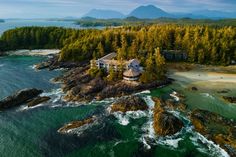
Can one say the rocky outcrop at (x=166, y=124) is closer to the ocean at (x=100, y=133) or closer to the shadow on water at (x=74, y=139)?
the ocean at (x=100, y=133)

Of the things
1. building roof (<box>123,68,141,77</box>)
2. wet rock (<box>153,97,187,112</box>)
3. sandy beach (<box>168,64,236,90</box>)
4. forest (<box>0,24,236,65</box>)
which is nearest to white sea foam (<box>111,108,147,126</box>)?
wet rock (<box>153,97,187,112</box>)

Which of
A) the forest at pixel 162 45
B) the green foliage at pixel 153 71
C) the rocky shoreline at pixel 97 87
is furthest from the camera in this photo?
the forest at pixel 162 45

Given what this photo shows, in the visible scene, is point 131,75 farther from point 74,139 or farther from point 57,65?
point 57,65

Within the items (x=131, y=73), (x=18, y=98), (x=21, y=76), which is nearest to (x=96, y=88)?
(x=131, y=73)

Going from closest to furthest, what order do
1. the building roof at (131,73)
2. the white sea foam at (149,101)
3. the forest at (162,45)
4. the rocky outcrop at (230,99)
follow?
the white sea foam at (149,101) → the rocky outcrop at (230,99) → the building roof at (131,73) → the forest at (162,45)

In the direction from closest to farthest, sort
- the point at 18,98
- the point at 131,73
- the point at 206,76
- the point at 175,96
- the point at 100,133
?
the point at 100,133
the point at 18,98
the point at 175,96
the point at 131,73
the point at 206,76

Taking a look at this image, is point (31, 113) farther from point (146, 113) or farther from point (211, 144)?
point (211, 144)

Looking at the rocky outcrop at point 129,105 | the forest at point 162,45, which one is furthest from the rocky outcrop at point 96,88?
the forest at point 162,45
